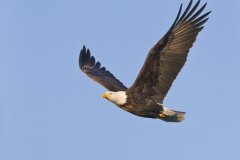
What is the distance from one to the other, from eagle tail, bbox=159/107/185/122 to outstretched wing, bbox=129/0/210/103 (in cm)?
57

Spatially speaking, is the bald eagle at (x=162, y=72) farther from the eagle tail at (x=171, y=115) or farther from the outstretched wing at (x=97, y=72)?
the outstretched wing at (x=97, y=72)

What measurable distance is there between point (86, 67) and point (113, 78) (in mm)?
939

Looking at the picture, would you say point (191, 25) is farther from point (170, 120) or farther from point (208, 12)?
point (170, 120)

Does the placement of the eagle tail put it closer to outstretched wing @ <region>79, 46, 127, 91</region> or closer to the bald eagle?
the bald eagle

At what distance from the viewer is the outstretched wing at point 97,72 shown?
1569cm

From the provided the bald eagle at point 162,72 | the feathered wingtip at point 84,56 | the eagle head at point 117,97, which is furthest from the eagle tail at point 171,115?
the feathered wingtip at point 84,56

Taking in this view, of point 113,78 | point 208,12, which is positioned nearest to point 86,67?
point 113,78

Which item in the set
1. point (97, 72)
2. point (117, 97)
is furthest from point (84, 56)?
point (117, 97)

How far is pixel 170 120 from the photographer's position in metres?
14.0

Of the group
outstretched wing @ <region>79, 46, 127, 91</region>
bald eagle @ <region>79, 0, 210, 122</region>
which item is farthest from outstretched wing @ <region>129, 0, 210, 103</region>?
outstretched wing @ <region>79, 46, 127, 91</region>

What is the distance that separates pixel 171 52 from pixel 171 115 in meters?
1.31

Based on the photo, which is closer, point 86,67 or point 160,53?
point 160,53

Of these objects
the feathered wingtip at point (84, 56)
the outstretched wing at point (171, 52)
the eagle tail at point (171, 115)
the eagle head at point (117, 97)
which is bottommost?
the eagle tail at point (171, 115)

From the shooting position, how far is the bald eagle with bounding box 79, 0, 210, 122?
44.8 feet
